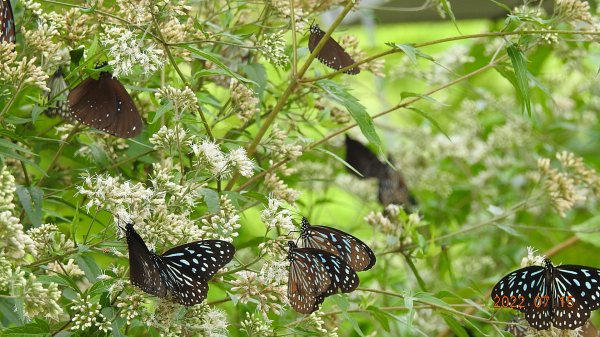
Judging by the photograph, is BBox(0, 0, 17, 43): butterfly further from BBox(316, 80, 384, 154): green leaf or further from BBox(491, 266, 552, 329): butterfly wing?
BBox(491, 266, 552, 329): butterfly wing

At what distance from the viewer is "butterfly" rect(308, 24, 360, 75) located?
2.17 meters

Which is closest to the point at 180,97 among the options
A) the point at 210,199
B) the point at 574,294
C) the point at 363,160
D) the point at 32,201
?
the point at 210,199

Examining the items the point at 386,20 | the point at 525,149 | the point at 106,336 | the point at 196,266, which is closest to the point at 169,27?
the point at 196,266

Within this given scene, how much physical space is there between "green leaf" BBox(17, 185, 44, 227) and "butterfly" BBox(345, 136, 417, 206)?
1673 millimetres

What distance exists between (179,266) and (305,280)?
291 mm

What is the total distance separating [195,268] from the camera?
5.71 feet

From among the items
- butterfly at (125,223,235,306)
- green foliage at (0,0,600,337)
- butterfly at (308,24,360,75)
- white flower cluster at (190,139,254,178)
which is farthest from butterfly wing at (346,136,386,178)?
butterfly at (125,223,235,306)

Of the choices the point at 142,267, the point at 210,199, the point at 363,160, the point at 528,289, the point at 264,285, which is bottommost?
the point at 142,267

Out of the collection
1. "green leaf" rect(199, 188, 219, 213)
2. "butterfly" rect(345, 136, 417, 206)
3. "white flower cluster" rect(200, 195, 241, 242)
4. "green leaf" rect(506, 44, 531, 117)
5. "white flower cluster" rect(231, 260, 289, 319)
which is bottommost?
"white flower cluster" rect(231, 260, 289, 319)

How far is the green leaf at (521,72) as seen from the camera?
6.51 ft

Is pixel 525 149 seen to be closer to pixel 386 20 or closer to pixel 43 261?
pixel 386 20

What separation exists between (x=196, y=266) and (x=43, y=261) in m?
0.34

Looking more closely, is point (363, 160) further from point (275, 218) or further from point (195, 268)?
point (195, 268)

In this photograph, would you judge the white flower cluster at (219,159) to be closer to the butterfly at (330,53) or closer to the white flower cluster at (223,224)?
the white flower cluster at (223,224)
